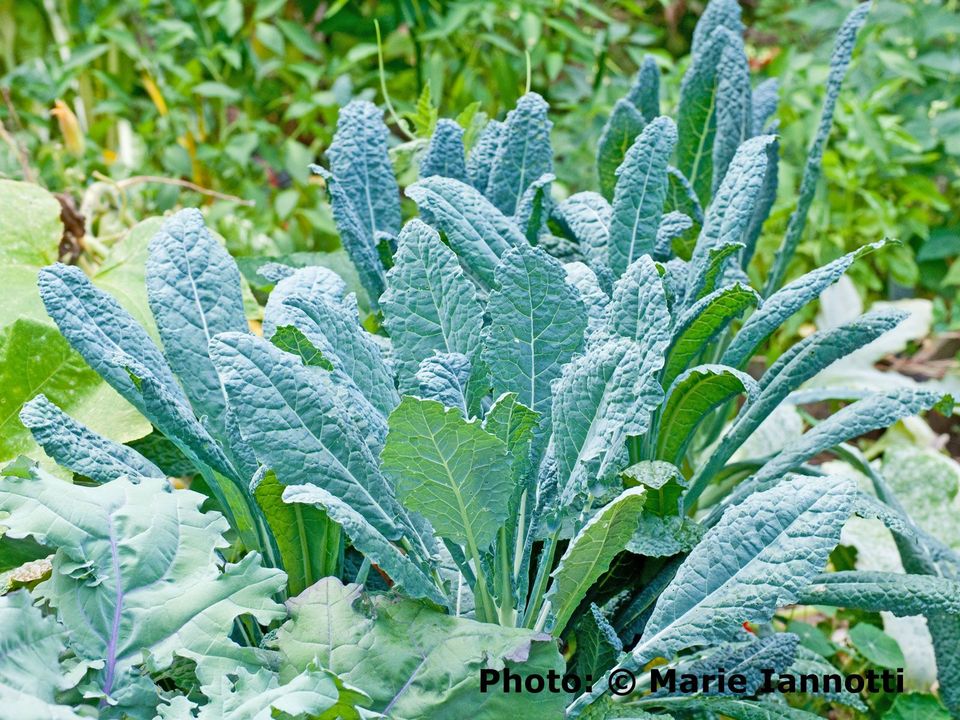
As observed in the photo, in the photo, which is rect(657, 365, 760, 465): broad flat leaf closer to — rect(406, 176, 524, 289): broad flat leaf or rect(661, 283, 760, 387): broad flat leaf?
rect(661, 283, 760, 387): broad flat leaf

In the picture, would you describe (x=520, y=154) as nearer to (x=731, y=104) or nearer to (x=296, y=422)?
(x=731, y=104)

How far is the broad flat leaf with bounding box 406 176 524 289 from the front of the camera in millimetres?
849

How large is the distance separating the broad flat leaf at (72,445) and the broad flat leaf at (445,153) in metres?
0.44

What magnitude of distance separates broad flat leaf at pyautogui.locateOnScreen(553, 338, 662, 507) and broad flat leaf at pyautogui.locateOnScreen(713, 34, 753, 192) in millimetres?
469

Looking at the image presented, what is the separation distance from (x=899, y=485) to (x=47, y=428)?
4.04ft

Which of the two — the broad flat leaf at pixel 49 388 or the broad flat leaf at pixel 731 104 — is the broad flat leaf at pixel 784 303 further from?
the broad flat leaf at pixel 49 388

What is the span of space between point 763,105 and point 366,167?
0.51m

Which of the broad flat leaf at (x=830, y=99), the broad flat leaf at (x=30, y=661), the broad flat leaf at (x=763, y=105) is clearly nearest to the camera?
the broad flat leaf at (x=30, y=661)

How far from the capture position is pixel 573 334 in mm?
762

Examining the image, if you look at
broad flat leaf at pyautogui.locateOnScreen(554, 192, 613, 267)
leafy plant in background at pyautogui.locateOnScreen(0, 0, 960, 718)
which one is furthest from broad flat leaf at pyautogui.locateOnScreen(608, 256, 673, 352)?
broad flat leaf at pyautogui.locateOnScreen(554, 192, 613, 267)

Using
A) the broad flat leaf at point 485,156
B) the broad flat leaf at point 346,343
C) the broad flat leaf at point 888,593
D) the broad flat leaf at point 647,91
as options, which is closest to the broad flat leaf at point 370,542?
the broad flat leaf at point 346,343

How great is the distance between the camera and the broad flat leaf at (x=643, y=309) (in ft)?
2.23

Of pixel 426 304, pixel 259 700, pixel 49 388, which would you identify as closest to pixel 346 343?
pixel 426 304

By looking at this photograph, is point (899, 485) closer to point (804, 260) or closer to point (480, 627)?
point (480, 627)
